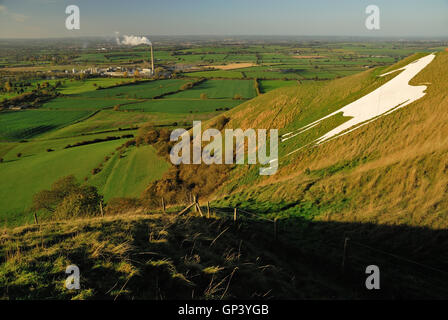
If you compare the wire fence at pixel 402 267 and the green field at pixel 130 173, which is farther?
the green field at pixel 130 173

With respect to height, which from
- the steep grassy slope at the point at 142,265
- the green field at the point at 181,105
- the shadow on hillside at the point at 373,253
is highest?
the green field at the point at 181,105

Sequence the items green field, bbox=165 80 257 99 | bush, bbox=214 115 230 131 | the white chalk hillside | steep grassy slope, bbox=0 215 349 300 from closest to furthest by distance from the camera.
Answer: steep grassy slope, bbox=0 215 349 300 < the white chalk hillside < bush, bbox=214 115 230 131 < green field, bbox=165 80 257 99

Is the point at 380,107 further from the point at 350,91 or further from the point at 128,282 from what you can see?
the point at 128,282

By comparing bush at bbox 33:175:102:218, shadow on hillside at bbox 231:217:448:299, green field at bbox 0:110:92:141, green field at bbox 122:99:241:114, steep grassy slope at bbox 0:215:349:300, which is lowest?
bush at bbox 33:175:102:218

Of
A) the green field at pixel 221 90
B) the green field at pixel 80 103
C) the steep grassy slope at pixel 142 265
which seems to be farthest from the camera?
the green field at pixel 221 90

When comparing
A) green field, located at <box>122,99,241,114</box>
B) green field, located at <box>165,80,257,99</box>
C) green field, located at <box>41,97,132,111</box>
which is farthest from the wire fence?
green field, located at <box>41,97,132,111</box>

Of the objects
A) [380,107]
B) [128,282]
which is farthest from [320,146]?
[128,282]

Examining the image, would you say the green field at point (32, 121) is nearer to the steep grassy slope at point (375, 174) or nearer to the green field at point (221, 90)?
the green field at point (221, 90)

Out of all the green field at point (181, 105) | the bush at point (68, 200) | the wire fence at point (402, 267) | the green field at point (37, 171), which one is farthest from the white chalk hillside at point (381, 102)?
the green field at point (181, 105)

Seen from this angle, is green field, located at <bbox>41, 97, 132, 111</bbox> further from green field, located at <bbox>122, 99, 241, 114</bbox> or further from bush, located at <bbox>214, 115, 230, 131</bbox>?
bush, located at <bbox>214, 115, 230, 131</bbox>

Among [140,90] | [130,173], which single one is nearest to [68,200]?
[130,173]
